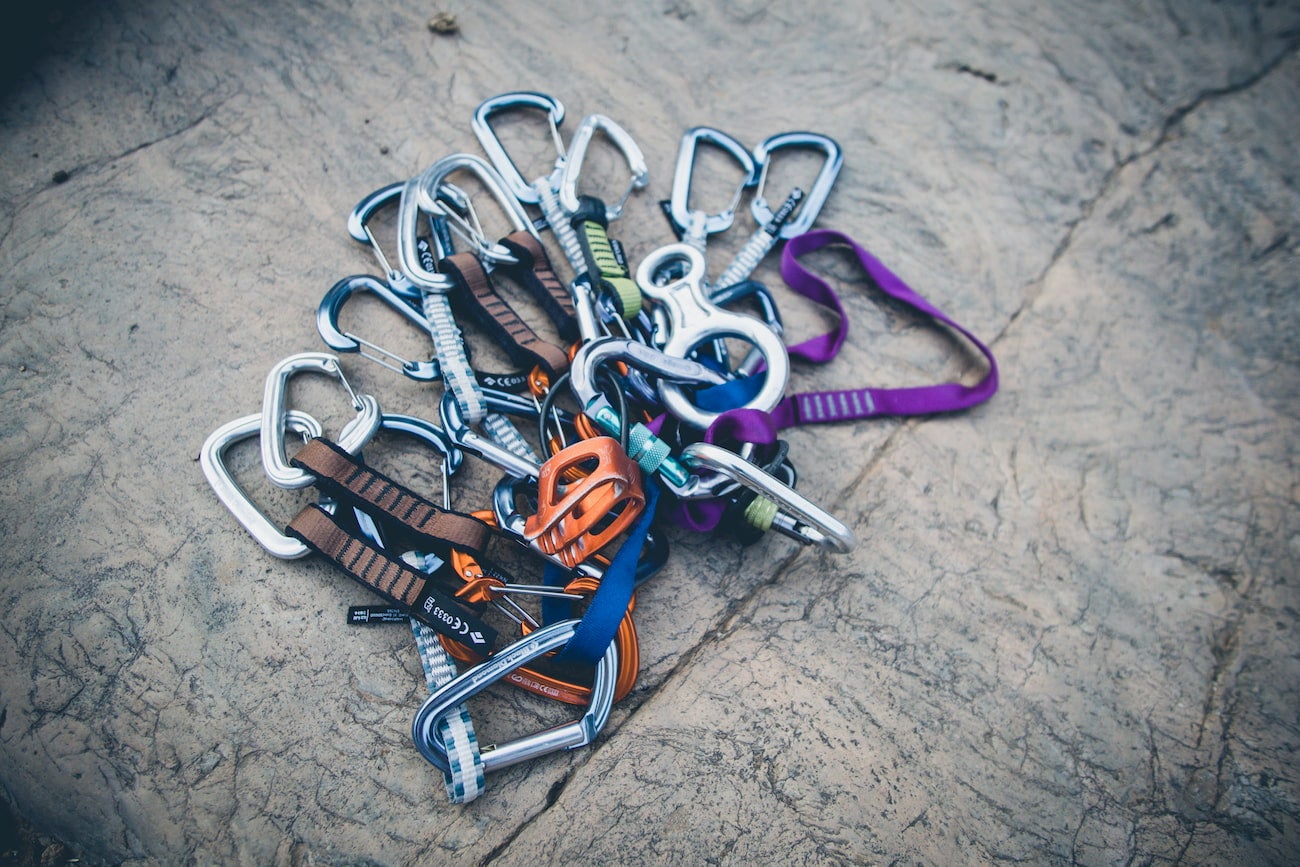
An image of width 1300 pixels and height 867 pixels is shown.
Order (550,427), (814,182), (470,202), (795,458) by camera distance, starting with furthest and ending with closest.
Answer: (814,182) < (470,202) < (795,458) < (550,427)

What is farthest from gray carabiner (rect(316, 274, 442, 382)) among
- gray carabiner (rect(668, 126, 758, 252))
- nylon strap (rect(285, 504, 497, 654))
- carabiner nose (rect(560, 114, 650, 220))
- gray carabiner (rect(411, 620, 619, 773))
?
gray carabiner (rect(668, 126, 758, 252))

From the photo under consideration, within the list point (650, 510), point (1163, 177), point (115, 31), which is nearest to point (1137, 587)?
point (650, 510)

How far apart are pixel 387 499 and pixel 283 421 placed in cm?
47

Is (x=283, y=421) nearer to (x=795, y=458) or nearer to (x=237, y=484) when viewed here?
(x=237, y=484)

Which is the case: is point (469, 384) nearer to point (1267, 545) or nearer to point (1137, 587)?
point (1137, 587)

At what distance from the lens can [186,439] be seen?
8.15 ft

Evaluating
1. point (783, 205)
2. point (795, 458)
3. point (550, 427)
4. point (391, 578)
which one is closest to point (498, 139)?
point (783, 205)

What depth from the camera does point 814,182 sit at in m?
3.49

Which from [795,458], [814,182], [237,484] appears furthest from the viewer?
[814,182]

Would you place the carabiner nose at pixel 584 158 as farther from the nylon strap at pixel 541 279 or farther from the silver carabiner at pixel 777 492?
the silver carabiner at pixel 777 492

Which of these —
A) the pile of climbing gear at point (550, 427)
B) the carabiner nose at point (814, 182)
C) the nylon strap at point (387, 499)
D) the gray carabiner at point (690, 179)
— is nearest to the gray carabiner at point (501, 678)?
the pile of climbing gear at point (550, 427)

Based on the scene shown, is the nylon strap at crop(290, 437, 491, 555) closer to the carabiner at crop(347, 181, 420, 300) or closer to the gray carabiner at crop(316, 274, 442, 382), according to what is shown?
the gray carabiner at crop(316, 274, 442, 382)

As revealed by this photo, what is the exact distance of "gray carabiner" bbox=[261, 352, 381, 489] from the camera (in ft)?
7.55

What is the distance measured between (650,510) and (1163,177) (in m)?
3.34
